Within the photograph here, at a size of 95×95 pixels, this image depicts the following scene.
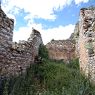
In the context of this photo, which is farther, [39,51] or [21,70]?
[39,51]

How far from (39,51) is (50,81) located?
4.39 m

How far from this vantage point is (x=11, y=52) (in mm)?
8227

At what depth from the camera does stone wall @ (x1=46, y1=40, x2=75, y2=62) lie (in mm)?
17516

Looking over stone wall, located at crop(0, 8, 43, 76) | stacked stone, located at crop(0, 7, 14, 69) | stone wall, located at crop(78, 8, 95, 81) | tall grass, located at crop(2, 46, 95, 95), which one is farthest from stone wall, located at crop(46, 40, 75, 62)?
stacked stone, located at crop(0, 7, 14, 69)

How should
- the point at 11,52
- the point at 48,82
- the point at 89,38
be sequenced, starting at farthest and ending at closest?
the point at 89,38
the point at 48,82
the point at 11,52

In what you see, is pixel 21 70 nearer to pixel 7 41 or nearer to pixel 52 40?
pixel 7 41

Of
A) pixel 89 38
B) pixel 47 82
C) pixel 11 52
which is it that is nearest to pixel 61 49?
pixel 89 38

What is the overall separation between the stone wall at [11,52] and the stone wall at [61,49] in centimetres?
655

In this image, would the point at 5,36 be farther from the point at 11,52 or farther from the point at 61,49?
the point at 61,49

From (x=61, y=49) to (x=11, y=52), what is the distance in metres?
10.0

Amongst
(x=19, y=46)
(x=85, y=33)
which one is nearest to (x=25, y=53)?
(x=19, y=46)

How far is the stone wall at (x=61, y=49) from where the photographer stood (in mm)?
17516

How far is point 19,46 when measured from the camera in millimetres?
9430

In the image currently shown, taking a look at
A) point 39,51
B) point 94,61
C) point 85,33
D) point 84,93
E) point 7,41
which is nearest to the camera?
point 84,93
